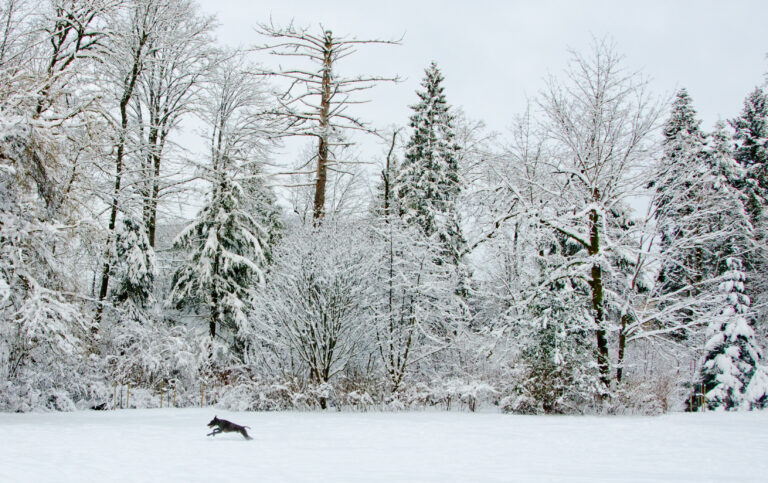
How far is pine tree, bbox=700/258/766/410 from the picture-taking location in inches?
643

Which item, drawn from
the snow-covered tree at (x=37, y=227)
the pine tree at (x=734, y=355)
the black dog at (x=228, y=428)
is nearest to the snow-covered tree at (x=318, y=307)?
the snow-covered tree at (x=37, y=227)

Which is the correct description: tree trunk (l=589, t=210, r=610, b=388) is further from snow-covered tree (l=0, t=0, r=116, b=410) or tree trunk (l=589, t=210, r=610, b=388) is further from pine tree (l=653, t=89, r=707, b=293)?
snow-covered tree (l=0, t=0, r=116, b=410)

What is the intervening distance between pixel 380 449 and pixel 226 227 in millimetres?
13455

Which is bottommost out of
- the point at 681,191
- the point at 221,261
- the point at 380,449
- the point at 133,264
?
the point at 380,449

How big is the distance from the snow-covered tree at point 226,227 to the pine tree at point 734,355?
14.3 metres

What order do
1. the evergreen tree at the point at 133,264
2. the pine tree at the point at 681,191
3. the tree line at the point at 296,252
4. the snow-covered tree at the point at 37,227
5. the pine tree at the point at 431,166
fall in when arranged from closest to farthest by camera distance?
1. the snow-covered tree at the point at 37,227
2. the tree line at the point at 296,252
3. the pine tree at the point at 681,191
4. the evergreen tree at the point at 133,264
5. the pine tree at the point at 431,166

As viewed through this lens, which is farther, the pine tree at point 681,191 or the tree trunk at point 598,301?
the pine tree at point 681,191

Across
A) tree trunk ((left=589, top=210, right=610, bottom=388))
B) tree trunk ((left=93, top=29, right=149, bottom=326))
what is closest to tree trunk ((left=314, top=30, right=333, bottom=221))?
tree trunk ((left=93, top=29, right=149, bottom=326))

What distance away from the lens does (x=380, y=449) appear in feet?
24.7

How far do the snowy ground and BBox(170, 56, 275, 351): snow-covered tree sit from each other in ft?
23.8

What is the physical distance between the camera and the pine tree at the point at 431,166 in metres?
20.9

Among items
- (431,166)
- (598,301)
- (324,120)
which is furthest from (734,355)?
(324,120)

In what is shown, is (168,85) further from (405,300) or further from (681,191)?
(681,191)

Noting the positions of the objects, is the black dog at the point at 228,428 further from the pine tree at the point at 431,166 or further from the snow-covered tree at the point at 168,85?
the pine tree at the point at 431,166
